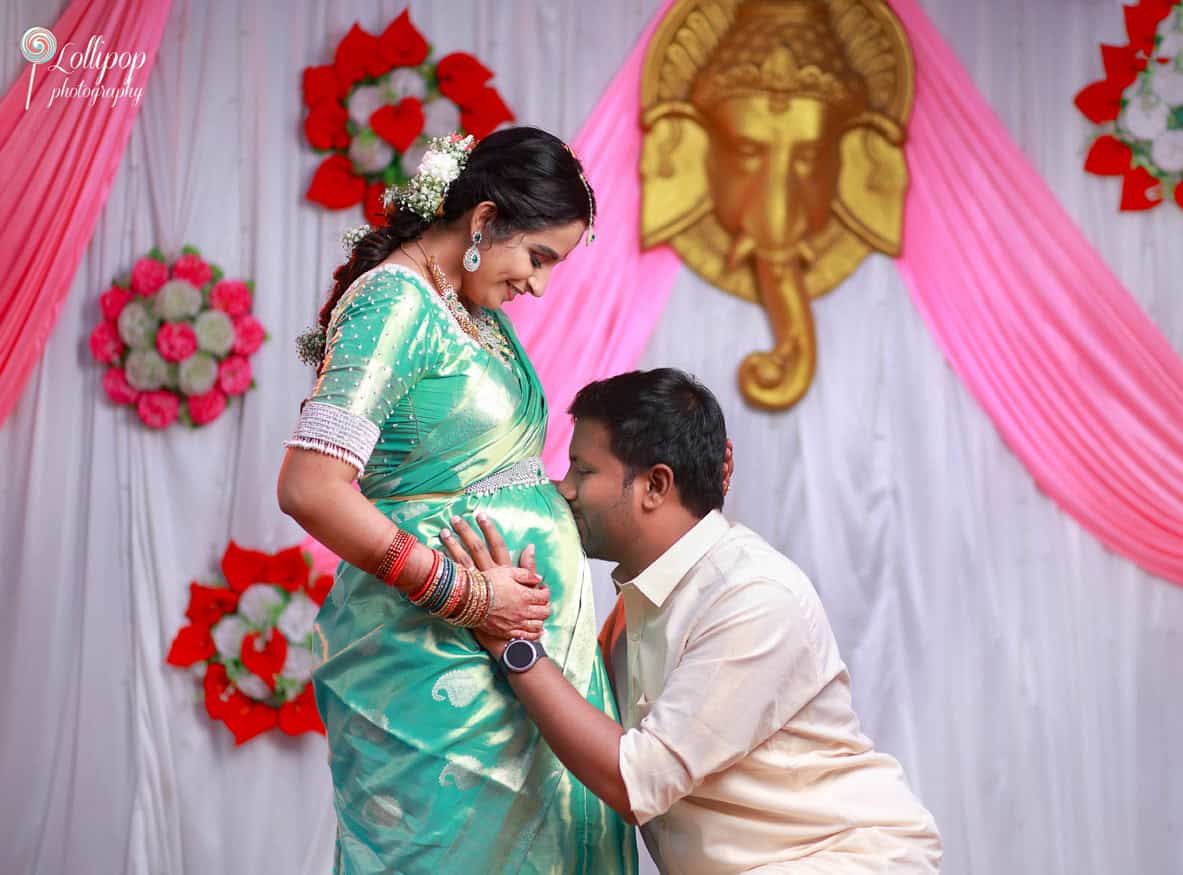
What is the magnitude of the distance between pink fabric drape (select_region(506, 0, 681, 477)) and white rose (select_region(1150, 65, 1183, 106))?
1619 mm

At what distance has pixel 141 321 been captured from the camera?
3691mm

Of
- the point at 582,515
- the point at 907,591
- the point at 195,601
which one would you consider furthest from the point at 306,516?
the point at 907,591

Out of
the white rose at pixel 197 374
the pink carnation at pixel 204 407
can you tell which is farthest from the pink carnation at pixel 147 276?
the pink carnation at pixel 204 407

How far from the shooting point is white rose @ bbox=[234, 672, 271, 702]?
3.68 m

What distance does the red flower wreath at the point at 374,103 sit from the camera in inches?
148

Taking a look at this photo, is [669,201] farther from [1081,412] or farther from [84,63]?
[84,63]

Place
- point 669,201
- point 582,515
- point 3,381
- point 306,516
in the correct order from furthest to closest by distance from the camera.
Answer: point 669,201 < point 3,381 < point 582,515 < point 306,516

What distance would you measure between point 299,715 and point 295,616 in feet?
0.96

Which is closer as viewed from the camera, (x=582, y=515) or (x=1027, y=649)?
(x=582, y=515)

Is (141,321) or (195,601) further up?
(141,321)

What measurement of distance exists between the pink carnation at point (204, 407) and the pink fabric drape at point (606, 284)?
0.92 metres

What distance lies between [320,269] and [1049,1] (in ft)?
8.31

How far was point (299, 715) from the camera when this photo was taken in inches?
146

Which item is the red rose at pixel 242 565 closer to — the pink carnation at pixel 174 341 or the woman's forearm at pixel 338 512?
the pink carnation at pixel 174 341
